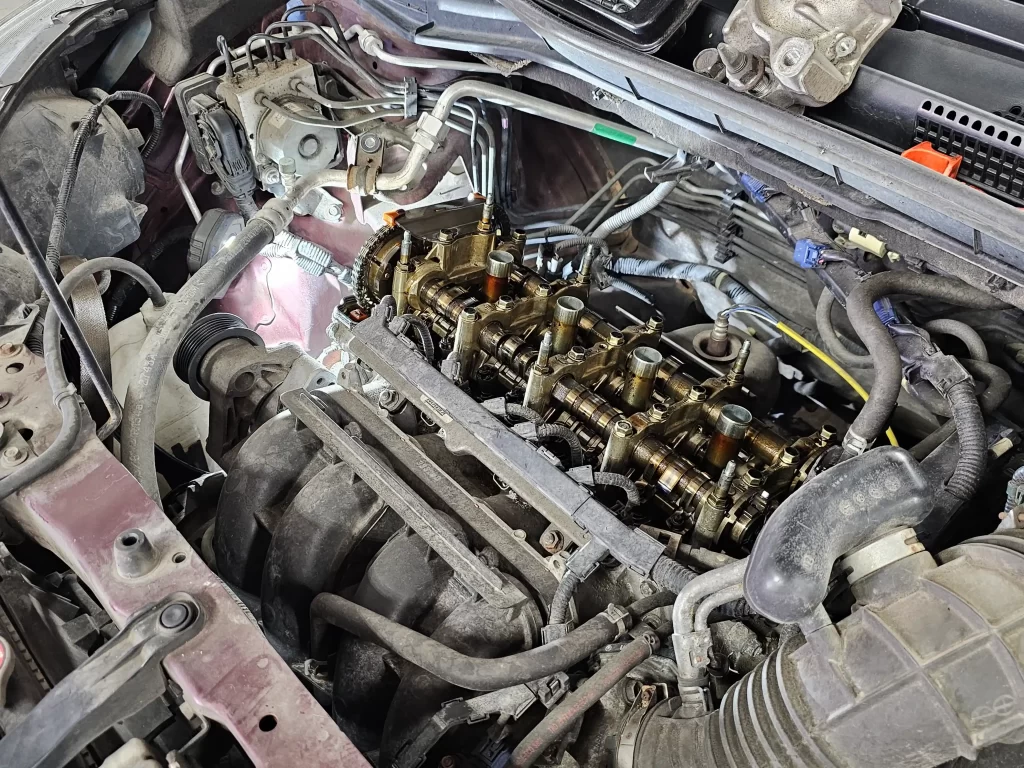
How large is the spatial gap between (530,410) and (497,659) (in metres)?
0.51

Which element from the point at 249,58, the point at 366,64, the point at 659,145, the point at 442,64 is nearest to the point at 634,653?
the point at 659,145

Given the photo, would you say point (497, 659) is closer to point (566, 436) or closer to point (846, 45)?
point (566, 436)

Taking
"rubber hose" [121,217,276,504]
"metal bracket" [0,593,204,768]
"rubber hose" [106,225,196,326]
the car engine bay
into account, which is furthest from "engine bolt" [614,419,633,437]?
"rubber hose" [106,225,196,326]

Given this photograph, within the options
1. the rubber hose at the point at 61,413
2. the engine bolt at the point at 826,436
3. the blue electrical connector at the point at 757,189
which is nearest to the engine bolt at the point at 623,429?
the engine bolt at the point at 826,436

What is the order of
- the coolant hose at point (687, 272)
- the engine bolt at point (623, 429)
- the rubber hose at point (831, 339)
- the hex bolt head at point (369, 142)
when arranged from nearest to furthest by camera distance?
the engine bolt at point (623, 429), the rubber hose at point (831, 339), the coolant hose at point (687, 272), the hex bolt head at point (369, 142)

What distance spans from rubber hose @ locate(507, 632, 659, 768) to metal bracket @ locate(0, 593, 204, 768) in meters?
0.57

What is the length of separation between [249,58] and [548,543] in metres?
1.84

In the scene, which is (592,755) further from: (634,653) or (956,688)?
(956,688)

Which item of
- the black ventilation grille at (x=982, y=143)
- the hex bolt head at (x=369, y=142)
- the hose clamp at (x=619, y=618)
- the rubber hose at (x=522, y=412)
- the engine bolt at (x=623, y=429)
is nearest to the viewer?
the black ventilation grille at (x=982, y=143)

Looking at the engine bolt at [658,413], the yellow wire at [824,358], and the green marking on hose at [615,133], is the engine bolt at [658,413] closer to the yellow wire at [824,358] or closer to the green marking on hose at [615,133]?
the yellow wire at [824,358]

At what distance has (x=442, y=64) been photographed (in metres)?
2.29

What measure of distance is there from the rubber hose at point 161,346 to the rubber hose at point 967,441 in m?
1.47

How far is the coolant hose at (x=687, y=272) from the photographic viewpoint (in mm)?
2455

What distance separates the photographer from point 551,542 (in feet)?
5.52
